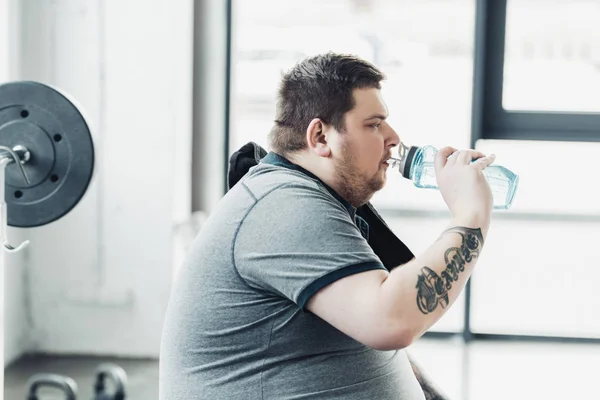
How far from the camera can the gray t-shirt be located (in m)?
0.94

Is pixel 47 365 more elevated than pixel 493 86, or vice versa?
pixel 493 86

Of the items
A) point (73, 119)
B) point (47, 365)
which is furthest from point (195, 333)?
point (47, 365)

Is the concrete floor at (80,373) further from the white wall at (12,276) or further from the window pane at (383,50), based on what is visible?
the window pane at (383,50)

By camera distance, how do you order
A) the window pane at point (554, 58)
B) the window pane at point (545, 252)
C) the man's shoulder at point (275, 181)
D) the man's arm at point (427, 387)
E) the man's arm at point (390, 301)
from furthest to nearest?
the window pane at point (545, 252), the window pane at point (554, 58), the man's arm at point (427, 387), the man's shoulder at point (275, 181), the man's arm at point (390, 301)

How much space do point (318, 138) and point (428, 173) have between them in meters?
0.39

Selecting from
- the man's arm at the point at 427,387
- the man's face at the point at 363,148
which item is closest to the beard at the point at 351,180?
the man's face at the point at 363,148

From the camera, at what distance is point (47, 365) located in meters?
2.74

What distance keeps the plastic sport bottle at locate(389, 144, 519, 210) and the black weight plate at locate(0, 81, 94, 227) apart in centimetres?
55

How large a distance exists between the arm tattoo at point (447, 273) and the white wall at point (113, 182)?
1.91 meters

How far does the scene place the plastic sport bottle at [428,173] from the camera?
1232 mm

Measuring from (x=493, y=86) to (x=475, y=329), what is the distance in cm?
99

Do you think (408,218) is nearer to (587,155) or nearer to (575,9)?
(587,155)

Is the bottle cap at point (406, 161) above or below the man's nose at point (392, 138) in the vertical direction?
below

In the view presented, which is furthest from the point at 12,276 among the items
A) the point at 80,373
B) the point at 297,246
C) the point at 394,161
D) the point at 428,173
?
the point at 297,246
